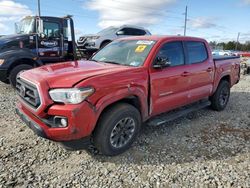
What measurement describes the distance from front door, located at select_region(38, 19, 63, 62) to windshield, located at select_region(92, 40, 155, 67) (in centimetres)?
404

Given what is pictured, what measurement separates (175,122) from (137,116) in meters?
1.66

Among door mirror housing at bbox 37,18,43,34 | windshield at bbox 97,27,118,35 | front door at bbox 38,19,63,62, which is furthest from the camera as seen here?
windshield at bbox 97,27,118,35

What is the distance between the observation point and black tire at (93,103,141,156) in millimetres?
3296

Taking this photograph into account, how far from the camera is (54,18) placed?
8.34m

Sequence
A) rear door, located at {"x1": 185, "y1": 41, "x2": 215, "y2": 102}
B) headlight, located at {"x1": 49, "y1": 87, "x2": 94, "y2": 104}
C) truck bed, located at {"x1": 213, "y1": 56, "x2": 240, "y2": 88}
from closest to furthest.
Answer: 1. headlight, located at {"x1": 49, "y1": 87, "x2": 94, "y2": 104}
2. rear door, located at {"x1": 185, "y1": 41, "x2": 215, "y2": 102}
3. truck bed, located at {"x1": 213, "y1": 56, "x2": 240, "y2": 88}

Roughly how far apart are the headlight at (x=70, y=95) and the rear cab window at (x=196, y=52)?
2540mm

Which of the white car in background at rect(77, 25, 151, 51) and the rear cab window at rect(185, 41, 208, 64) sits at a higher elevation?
the white car in background at rect(77, 25, 151, 51)

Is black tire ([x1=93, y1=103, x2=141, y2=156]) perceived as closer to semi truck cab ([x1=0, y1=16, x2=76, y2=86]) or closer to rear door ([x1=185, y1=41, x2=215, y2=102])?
rear door ([x1=185, y1=41, x2=215, y2=102])

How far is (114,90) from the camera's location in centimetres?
327

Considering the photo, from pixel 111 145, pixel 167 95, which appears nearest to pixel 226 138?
pixel 167 95

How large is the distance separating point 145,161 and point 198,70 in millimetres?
2362

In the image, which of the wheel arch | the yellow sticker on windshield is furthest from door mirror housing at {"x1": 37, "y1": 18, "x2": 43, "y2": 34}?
the wheel arch

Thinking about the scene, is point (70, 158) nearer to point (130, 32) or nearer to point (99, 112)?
point (99, 112)

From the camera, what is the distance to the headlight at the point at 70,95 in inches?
115
